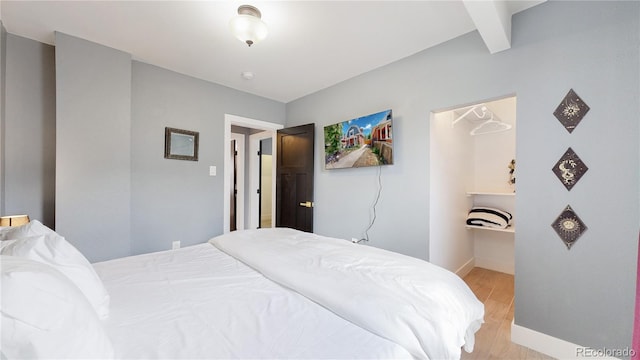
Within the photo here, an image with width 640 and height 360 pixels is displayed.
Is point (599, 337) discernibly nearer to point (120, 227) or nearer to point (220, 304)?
point (220, 304)

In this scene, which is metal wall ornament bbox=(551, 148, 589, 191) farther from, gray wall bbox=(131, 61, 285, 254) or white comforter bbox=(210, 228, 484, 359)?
gray wall bbox=(131, 61, 285, 254)

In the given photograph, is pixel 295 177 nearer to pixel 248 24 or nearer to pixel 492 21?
pixel 248 24

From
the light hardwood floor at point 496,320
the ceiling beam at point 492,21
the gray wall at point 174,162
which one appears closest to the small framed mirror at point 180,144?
the gray wall at point 174,162

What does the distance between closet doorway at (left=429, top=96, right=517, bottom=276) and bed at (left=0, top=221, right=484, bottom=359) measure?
154 centimetres

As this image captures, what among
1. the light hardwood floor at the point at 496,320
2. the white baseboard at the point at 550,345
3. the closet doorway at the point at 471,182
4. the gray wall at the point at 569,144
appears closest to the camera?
the gray wall at the point at 569,144

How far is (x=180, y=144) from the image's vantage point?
118 inches

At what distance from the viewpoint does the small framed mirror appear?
9.49 ft

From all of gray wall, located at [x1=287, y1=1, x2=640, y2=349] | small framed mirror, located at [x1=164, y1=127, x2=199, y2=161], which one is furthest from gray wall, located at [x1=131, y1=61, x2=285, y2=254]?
gray wall, located at [x1=287, y1=1, x2=640, y2=349]

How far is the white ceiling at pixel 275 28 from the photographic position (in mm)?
1816

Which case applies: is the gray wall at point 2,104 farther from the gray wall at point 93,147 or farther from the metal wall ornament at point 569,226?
the metal wall ornament at point 569,226

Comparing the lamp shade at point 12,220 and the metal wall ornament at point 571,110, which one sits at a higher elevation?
the metal wall ornament at point 571,110

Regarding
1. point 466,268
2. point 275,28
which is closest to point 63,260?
point 275,28

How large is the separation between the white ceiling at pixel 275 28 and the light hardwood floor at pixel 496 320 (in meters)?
2.28

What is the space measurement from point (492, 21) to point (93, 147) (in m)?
3.41
